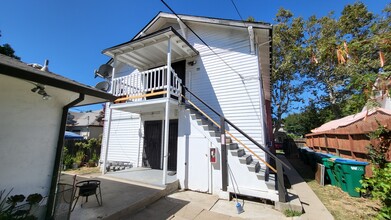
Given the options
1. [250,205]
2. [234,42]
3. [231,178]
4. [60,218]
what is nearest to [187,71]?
[234,42]

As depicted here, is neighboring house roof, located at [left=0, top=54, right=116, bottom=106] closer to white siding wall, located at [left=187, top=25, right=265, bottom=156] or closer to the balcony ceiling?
the balcony ceiling

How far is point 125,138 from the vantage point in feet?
31.3

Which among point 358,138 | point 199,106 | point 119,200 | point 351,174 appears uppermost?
point 199,106

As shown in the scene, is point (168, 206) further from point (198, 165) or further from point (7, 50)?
point (7, 50)

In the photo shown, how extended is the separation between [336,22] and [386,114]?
48.0ft

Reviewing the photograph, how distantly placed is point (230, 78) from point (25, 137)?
6.82 meters

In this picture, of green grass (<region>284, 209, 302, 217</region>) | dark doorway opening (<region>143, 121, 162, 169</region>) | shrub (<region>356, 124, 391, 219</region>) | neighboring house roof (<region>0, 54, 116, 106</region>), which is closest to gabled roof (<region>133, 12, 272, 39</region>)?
shrub (<region>356, 124, 391, 219</region>)

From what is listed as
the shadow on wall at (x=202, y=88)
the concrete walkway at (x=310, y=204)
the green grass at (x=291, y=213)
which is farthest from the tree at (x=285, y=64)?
the green grass at (x=291, y=213)

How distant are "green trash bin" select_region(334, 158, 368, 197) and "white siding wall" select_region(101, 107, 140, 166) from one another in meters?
8.47

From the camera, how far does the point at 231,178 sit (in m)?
5.49

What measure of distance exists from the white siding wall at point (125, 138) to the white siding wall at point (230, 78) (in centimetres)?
382

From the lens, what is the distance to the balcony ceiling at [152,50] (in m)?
6.82

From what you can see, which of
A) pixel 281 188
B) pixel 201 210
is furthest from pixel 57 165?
pixel 281 188

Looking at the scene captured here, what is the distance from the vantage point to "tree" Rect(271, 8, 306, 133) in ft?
55.1
